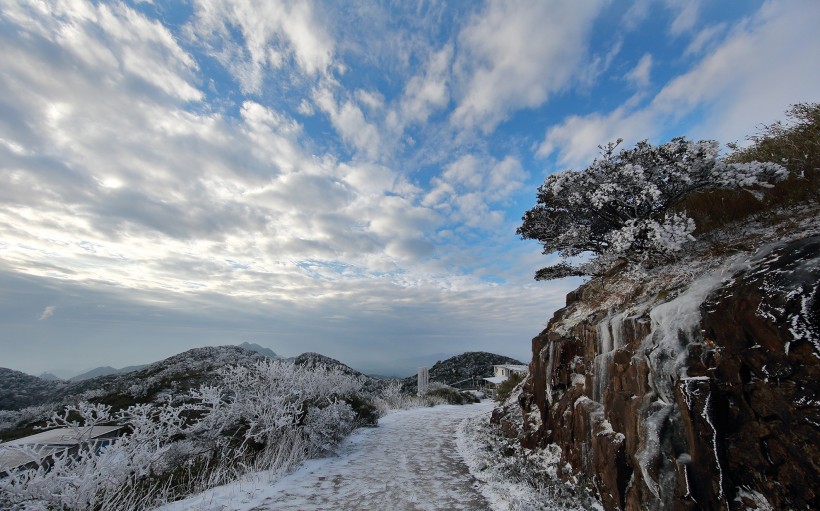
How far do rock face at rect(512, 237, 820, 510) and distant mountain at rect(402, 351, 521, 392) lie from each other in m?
32.9

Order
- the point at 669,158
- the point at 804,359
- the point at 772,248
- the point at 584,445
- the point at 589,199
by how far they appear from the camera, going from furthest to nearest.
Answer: the point at 589,199, the point at 669,158, the point at 584,445, the point at 772,248, the point at 804,359

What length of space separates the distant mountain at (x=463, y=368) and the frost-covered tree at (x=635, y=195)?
29.7 m

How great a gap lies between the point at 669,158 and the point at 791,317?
22.4 feet

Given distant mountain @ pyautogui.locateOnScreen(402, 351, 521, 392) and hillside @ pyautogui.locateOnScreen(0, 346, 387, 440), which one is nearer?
hillside @ pyautogui.locateOnScreen(0, 346, 387, 440)

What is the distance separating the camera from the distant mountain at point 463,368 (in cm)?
3997

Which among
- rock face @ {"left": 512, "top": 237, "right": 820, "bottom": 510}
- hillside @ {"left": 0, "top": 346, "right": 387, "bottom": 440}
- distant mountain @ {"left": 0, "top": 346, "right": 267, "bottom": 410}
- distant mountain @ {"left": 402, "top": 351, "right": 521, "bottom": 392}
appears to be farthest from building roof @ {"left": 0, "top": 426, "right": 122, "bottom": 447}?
distant mountain @ {"left": 402, "top": 351, "right": 521, "bottom": 392}

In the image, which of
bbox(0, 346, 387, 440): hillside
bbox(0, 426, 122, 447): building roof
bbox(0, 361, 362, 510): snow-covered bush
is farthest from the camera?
bbox(0, 346, 387, 440): hillside

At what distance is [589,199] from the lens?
32.4 feet

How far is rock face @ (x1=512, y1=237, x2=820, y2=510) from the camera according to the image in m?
3.60

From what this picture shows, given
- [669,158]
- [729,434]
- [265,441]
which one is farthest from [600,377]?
[265,441]

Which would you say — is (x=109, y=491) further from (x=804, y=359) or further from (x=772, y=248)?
(x=772, y=248)

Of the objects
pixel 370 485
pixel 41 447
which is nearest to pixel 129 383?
pixel 41 447

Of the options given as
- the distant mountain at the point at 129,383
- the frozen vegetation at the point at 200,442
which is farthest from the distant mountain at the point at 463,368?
the frozen vegetation at the point at 200,442

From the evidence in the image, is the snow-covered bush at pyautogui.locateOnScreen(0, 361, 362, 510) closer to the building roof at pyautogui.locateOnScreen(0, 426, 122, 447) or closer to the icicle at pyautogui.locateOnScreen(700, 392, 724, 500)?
the building roof at pyautogui.locateOnScreen(0, 426, 122, 447)
